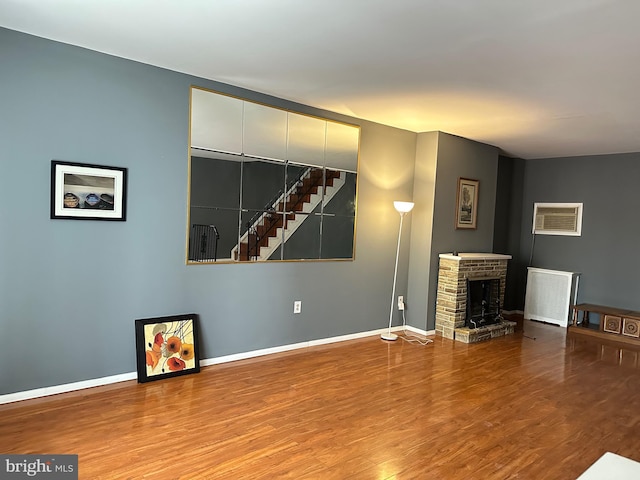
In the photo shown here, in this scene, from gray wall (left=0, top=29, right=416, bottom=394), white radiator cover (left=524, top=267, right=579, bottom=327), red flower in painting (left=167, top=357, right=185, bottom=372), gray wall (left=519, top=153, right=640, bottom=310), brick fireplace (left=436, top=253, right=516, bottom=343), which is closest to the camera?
gray wall (left=0, top=29, right=416, bottom=394)

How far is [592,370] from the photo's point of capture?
431cm

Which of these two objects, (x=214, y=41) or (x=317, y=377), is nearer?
(x=214, y=41)

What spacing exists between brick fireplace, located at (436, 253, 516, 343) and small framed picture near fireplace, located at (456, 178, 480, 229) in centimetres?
45

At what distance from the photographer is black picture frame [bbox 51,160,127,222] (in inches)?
120

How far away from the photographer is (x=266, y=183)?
409 centimetres

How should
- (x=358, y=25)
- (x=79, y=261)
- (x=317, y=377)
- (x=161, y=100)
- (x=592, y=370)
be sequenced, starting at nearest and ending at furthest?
(x=358, y=25)
(x=79, y=261)
(x=161, y=100)
(x=317, y=377)
(x=592, y=370)

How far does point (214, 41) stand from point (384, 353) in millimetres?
3257

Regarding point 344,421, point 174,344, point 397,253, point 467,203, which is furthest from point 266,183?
point 467,203

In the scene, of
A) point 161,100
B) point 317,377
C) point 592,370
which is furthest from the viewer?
point 592,370

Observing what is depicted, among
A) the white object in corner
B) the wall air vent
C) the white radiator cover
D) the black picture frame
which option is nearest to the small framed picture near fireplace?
the white radiator cover

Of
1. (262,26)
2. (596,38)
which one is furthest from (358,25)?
(596,38)

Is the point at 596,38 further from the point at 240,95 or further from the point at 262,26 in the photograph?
the point at 240,95

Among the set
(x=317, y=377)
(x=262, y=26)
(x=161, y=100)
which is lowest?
(x=317, y=377)

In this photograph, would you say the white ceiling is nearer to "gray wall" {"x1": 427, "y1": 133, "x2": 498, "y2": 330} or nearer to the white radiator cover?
"gray wall" {"x1": 427, "y1": 133, "x2": 498, "y2": 330}
